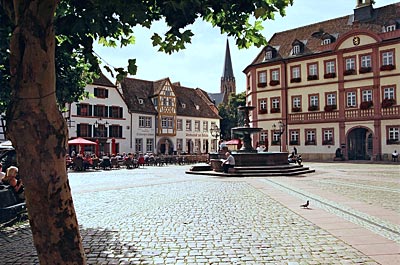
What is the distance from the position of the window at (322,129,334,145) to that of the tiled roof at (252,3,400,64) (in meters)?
9.26

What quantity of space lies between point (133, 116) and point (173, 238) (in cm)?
4669

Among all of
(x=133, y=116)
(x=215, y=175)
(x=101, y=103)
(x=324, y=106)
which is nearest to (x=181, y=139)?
(x=133, y=116)

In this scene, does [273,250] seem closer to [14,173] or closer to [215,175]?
[14,173]

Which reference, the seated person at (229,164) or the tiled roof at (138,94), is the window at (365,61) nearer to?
the seated person at (229,164)

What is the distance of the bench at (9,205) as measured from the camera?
25.6 ft

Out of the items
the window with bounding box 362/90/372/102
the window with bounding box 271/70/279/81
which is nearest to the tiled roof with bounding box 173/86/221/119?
the window with bounding box 271/70/279/81

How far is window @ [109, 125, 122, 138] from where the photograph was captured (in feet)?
161

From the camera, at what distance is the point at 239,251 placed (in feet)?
19.1

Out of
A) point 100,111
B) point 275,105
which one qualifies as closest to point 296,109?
point 275,105

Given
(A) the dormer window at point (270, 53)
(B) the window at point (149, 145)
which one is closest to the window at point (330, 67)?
(A) the dormer window at point (270, 53)

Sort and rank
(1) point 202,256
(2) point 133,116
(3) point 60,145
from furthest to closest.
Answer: (2) point 133,116
(1) point 202,256
(3) point 60,145

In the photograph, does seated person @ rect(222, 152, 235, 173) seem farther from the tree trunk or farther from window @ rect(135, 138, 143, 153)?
window @ rect(135, 138, 143, 153)

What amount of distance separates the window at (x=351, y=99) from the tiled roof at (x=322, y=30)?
578cm

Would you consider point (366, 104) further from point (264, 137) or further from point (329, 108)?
point (264, 137)
